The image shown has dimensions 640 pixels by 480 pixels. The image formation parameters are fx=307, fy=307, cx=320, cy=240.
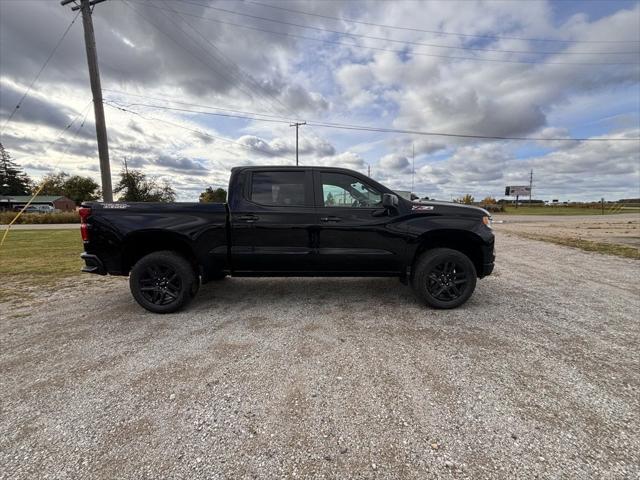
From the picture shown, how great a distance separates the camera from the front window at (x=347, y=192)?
3.94 metres

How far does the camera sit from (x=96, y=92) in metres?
8.73

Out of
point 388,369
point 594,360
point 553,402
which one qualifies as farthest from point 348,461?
point 594,360

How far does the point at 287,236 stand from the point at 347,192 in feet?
3.14

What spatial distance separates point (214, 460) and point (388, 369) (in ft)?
4.77

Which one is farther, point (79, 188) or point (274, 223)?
point (79, 188)

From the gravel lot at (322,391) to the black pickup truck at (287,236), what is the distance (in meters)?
0.48

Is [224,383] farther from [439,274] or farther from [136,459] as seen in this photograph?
[439,274]

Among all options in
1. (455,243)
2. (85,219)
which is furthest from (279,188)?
(455,243)

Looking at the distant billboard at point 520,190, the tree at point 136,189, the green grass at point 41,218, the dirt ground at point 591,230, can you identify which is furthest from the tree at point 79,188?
the distant billboard at point 520,190

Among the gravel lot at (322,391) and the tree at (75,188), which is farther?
the tree at (75,188)

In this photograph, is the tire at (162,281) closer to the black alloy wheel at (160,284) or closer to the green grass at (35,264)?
the black alloy wheel at (160,284)

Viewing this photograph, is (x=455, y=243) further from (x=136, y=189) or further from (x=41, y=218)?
(x=136, y=189)

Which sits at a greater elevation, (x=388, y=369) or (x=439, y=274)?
(x=439, y=274)

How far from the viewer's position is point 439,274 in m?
3.93
